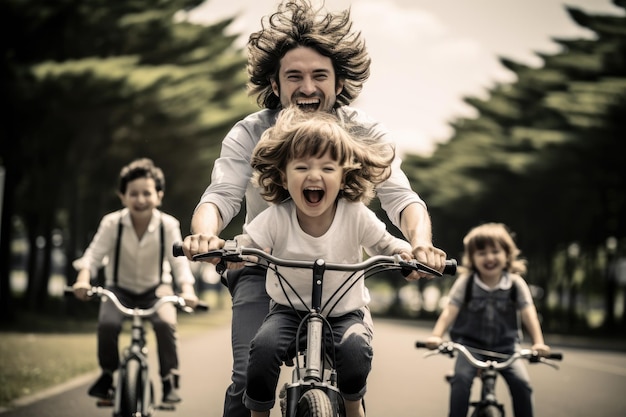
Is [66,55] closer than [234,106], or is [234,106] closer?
[66,55]

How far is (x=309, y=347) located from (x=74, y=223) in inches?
1024

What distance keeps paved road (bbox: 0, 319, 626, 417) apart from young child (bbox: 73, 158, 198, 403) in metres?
1.49

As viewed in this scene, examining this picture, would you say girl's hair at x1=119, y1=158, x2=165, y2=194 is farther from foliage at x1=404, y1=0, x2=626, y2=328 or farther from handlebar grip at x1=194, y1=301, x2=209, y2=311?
foliage at x1=404, y1=0, x2=626, y2=328

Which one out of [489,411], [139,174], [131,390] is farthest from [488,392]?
[139,174]

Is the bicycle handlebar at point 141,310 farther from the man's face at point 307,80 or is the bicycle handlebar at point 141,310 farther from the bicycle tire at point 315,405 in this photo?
the bicycle tire at point 315,405

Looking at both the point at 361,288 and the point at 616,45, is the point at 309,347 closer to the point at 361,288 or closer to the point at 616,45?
the point at 361,288

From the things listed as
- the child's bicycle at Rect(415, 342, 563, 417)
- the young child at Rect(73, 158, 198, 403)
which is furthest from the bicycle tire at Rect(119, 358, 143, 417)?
the child's bicycle at Rect(415, 342, 563, 417)

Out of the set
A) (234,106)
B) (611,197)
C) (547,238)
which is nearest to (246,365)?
(234,106)

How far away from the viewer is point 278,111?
4.77 meters

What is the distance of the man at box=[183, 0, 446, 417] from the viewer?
4.24 m

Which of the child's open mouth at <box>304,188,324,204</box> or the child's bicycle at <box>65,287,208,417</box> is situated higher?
the child's open mouth at <box>304,188,324,204</box>

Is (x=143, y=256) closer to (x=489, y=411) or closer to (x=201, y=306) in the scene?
(x=201, y=306)

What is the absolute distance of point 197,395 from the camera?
9758 mm

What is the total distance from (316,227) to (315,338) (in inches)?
21.9
